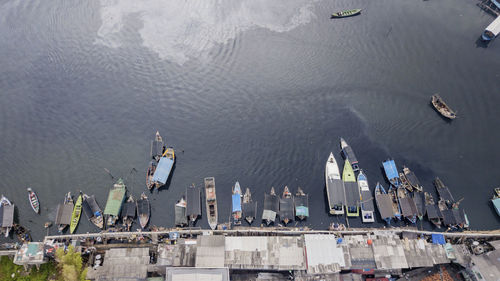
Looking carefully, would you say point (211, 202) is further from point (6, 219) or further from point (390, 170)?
point (6, 219)

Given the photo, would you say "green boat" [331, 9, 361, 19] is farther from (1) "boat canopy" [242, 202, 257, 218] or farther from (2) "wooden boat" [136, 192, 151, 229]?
(2) "wooden boat" [136, 192, 151, 229]

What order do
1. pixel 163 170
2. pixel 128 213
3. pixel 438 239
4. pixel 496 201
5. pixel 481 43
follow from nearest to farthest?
pixel 438 239, pixel 128 213, pixel 496 201, pixel 163 170, pixel 481 43

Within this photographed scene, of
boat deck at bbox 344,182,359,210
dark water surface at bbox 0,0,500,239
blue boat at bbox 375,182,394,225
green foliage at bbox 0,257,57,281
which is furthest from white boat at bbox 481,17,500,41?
green foliage at bbox 0,257,57,281

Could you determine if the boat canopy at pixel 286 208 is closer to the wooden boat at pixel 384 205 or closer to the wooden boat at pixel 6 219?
the wooden boat at pixel 384 205

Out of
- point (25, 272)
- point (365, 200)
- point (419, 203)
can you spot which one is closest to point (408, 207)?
point (419, 203)

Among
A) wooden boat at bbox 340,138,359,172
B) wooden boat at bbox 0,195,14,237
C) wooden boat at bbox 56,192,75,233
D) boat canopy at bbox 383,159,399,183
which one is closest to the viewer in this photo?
wooden boat at bbox 0,195,14,237

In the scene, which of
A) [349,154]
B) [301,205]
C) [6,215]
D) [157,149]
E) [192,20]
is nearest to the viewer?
[6,215]

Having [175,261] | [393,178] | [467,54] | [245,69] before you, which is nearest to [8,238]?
[175,261]

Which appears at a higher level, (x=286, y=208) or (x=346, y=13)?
(x=346, y=13)
